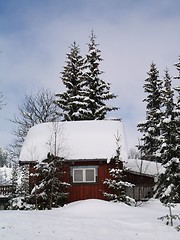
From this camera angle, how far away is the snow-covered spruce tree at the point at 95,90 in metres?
30.3

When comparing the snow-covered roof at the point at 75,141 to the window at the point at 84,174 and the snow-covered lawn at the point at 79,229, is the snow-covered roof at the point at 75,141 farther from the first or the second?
the snow-covered lawn at the point at 79,229

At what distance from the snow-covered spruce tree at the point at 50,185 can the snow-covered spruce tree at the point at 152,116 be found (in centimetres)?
1293

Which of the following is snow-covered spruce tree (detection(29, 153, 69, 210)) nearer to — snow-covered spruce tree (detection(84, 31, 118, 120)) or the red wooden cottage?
the red wooden cottage

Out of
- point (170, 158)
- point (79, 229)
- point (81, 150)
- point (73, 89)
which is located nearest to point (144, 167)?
point (170, 158)

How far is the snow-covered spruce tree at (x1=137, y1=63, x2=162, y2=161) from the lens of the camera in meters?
31.1

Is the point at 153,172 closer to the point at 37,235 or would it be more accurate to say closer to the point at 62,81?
the point at 62,81

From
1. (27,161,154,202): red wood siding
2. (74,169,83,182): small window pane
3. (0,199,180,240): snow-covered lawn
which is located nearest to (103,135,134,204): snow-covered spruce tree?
(27,161,154,202): red wood siding

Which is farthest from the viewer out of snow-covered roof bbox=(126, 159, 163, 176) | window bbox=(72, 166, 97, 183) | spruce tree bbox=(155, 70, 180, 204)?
snow-covered roof bbox=(126, 159, 163, 176)

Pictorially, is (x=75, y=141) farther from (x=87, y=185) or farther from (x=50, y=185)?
(x=50, y=185)

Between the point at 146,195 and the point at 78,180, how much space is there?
251 inches

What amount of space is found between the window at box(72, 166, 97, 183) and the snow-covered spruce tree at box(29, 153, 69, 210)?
2.44 feet

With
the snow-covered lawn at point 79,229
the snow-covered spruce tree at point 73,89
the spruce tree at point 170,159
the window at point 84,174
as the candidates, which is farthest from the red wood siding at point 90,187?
the snow-covered spruce tree at point 73,89

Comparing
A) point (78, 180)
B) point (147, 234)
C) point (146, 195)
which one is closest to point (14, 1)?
point (147, 234)

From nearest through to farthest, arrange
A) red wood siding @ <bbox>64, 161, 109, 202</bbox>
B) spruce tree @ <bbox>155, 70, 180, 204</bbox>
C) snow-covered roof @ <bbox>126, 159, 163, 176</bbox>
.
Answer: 1. red wood siding @ <bbox>64, 161, 109, 202</bbox>
2. spruce tree @ <bbox>155, 70, 180, 204</bbox>
3. snow-covered roof @ <bbox>126, 159, 163, 176</bbox>
